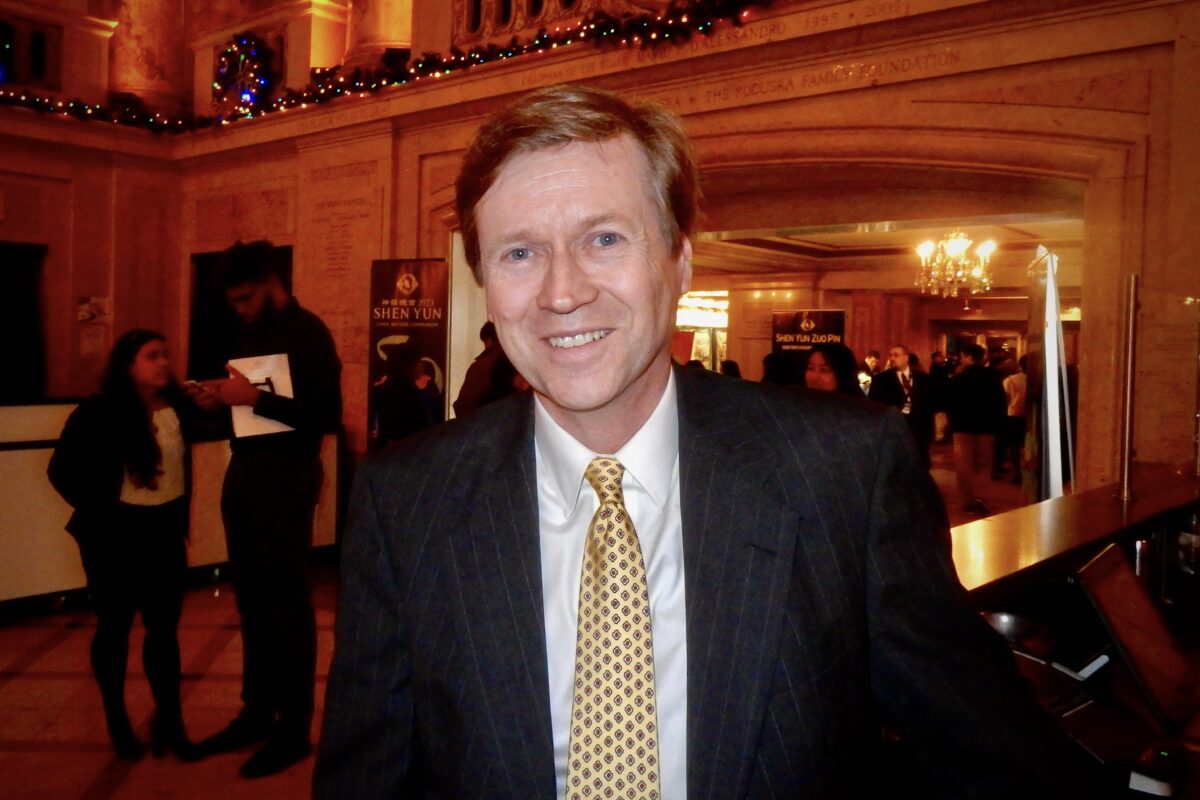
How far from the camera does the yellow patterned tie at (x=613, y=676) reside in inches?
47.4

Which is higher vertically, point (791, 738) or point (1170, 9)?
point (1170, 9)

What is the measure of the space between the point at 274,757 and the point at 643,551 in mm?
2859

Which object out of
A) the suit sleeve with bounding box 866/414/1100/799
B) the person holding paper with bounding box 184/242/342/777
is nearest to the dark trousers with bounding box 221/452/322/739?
the person holding paper with bounding box 184/242/342/777

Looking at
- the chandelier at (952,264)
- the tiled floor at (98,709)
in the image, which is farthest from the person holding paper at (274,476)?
the chandelier at (952,264)

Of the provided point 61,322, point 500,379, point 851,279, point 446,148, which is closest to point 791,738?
point 500,379

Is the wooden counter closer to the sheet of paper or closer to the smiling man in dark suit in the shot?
the smiling man in dark suit

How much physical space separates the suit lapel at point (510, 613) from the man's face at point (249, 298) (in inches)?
96.8

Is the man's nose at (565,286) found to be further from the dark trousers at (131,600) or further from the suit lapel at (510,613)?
the dark trousers at (131,600)

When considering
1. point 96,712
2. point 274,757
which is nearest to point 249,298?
point 274,757

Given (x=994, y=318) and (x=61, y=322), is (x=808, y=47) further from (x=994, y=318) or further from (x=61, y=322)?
(x=994, y=318)

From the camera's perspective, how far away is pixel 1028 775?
1131 mm

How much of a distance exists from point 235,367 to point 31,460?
296 centimetres

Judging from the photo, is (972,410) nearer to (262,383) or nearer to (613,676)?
(262,383)

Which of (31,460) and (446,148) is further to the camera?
(446,148)
